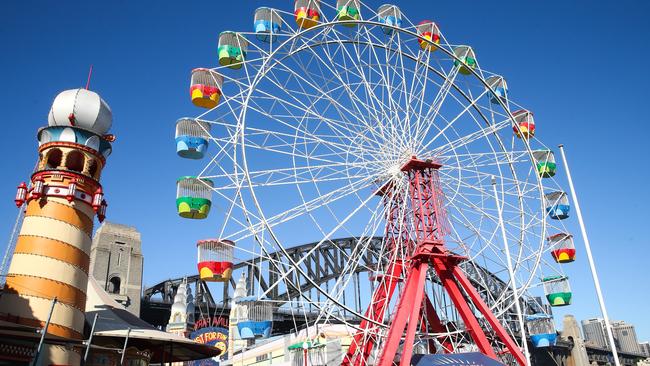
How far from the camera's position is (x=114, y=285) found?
225 ft

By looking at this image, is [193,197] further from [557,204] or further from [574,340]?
[574,340]

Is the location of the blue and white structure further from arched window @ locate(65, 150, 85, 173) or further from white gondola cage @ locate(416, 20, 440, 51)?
arched window @ locate(65, 150, 85, 173)

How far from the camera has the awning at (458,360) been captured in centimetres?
2486

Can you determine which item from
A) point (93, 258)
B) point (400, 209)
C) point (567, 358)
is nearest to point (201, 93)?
point (400, 209)

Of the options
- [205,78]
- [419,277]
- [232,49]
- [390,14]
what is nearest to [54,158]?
[205,78]

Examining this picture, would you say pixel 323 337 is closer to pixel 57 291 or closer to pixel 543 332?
pixel 543 332

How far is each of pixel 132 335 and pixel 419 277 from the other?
1361 cm

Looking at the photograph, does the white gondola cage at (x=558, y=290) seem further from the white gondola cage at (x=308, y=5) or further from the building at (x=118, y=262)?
the building at (x=118, y=262)

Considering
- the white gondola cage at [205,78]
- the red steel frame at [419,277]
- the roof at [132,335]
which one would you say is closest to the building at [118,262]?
the roof at [132,335]

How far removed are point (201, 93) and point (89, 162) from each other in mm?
7116

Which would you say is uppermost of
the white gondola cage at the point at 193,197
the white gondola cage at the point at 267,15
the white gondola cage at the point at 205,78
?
the white gondola cage at the point at 267,15

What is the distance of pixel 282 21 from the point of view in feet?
99.6

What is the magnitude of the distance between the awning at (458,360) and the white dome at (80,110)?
17938mm

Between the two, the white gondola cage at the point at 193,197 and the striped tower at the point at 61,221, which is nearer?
the striped tower at the point at 61,221
